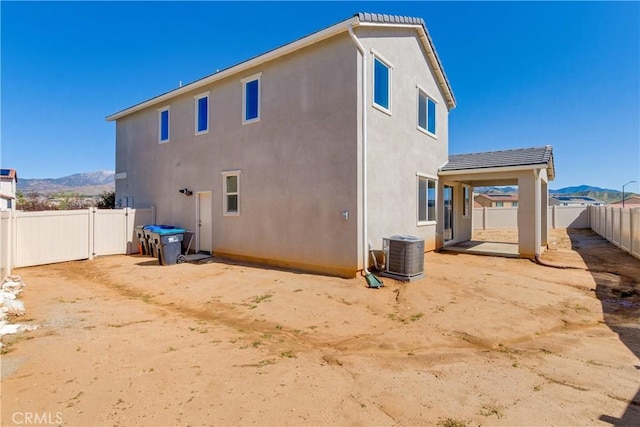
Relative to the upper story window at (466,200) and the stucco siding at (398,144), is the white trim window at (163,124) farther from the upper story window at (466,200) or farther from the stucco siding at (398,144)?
the upper story window at (466,200)

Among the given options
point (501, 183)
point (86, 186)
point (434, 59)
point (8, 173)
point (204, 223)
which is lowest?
point (204, 223)

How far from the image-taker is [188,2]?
1093cm

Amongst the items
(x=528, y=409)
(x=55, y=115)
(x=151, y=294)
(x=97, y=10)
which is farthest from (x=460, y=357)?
(x=55, y=115)

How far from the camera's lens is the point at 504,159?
1187 centimetres

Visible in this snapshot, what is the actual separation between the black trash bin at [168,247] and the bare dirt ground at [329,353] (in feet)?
7.71

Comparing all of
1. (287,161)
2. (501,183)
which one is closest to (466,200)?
(501,183)

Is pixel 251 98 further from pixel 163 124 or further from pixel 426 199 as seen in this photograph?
pixel 426 199

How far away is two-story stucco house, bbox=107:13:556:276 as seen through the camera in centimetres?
832

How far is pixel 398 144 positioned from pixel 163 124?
10820 millimetres

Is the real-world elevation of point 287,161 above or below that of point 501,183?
above

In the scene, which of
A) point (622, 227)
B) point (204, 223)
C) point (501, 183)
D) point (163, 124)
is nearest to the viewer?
point (204, 223)

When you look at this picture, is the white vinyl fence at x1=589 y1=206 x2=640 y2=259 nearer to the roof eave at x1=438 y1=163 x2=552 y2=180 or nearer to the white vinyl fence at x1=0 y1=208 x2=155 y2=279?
the roof eave at x1=438 y1=163 x2=552 y2=180

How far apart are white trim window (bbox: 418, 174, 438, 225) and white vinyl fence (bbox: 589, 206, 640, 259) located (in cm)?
698

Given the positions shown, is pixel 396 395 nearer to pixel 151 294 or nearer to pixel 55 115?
Answer: pixel 151 294
